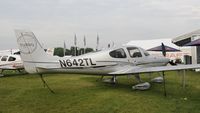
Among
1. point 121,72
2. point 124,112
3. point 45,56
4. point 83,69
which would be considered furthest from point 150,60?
point 124,112

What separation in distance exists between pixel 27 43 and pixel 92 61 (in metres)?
2.76

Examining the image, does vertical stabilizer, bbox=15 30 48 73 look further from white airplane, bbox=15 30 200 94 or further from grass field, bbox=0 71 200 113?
grass field, bbox=0 71 200 113

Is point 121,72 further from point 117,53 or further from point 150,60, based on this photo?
point 150,60

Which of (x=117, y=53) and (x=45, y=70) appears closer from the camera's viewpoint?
(x=45, y=70)

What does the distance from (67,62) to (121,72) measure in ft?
7.70

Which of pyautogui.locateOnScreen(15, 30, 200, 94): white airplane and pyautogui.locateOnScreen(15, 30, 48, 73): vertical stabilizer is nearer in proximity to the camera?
pyautogui.locateOnScreen(15, 30, 48, 73): vertical stabilizer

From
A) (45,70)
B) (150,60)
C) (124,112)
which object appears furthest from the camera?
(150,60)

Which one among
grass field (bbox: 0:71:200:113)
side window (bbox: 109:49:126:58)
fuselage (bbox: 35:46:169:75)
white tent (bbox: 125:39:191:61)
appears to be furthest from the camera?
white tent (bbox: 125:39:191:61)

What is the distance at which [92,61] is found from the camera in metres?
12.1

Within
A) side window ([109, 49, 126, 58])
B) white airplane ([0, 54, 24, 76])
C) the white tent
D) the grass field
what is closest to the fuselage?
side window ([109, 49, 126, 58])

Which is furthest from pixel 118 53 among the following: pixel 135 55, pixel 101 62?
pixel 101 62

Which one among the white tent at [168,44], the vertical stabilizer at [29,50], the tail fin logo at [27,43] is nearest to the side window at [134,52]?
the vertical stabilizer at [29,50]

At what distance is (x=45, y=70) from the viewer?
11.2m

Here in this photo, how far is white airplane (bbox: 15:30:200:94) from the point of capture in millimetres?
10930
